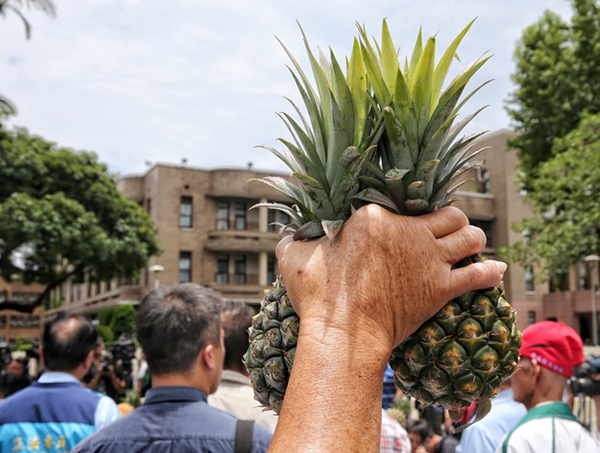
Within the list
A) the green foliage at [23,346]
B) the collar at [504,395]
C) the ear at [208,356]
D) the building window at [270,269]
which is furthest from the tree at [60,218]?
the ear at [208,356]

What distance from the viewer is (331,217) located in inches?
67.6

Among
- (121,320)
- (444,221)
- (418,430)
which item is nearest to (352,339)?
(444,221)

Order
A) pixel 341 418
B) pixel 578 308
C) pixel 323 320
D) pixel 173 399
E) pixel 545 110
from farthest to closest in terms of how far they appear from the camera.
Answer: pixel 578 308 < pixel 545 110 < pixel 173 399 < pixel 323 320 < pixel 341 418

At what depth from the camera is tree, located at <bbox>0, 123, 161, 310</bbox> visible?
27609mm

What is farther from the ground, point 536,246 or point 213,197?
point 213,197

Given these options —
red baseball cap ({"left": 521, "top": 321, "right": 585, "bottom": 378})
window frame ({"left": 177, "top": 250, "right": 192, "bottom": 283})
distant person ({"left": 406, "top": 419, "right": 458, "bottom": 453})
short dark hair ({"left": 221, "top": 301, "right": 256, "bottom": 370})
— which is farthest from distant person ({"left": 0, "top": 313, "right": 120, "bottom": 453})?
window frame ({"left": 177, "top": 250, "right": 192, "bottom": 283})

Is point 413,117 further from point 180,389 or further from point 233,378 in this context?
point 233,378

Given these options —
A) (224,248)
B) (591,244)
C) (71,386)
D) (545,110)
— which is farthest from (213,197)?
(71,386)

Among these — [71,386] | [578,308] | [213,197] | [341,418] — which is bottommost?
A: [578,308]

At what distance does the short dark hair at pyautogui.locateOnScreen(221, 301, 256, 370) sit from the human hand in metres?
3.06

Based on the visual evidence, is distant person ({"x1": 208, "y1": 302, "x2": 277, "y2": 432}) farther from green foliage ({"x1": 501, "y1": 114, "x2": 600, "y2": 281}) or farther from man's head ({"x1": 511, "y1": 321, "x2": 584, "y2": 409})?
green foliage ({"x1": 501, "y1": 114, "x2": 600, "y2": 281})

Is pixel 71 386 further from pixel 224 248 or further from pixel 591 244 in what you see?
pixel 224 248

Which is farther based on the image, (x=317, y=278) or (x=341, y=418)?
(x=317, y=278)

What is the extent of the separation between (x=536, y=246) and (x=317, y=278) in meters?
24.0
